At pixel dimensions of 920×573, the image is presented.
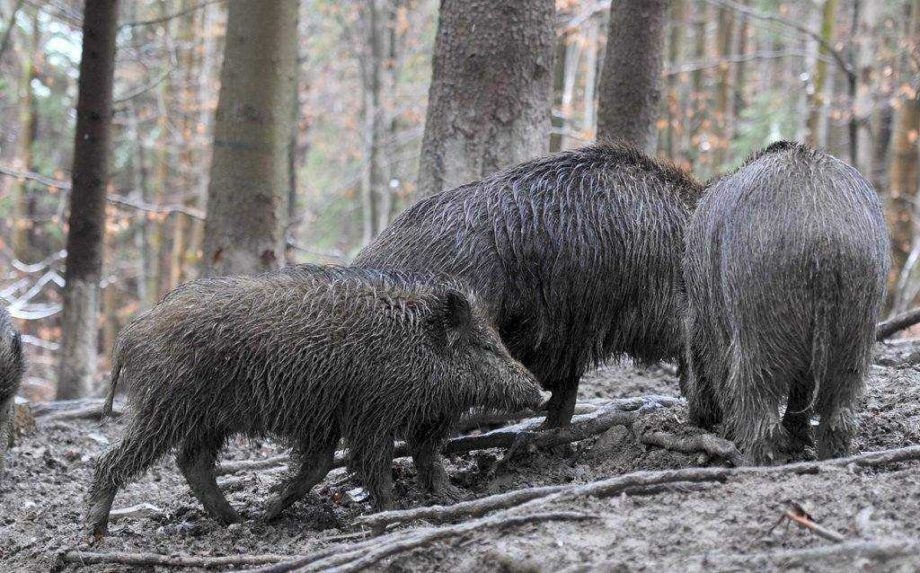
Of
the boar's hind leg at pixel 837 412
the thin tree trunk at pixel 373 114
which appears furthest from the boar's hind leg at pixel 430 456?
the thin tree trunk at pixel 373 114

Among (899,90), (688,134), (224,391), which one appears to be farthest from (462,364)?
(688,134)

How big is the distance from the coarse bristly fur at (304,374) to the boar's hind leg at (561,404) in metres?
0.60

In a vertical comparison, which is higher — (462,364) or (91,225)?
(91,225)

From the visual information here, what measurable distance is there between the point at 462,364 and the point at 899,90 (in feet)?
41.6

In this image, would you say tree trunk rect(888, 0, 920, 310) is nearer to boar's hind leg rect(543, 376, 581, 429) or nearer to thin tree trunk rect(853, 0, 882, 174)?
thin tree trunk rect(853, 0, 882, 174)

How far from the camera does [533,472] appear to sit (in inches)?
214

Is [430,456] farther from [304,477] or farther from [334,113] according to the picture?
[334,113]

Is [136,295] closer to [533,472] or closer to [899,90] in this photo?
[899,90]

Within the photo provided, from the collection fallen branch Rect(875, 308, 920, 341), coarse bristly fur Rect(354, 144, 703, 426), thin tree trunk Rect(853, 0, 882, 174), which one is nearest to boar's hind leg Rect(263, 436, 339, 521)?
coarse bristly fur Rect(354, 144, 703, 426)

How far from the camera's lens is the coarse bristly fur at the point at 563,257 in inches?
213

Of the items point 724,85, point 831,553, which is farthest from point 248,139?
point 724,85

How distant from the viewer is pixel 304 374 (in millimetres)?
4758

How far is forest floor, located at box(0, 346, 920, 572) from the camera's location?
3.25m

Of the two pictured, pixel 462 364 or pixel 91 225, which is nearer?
pixel 462 364
